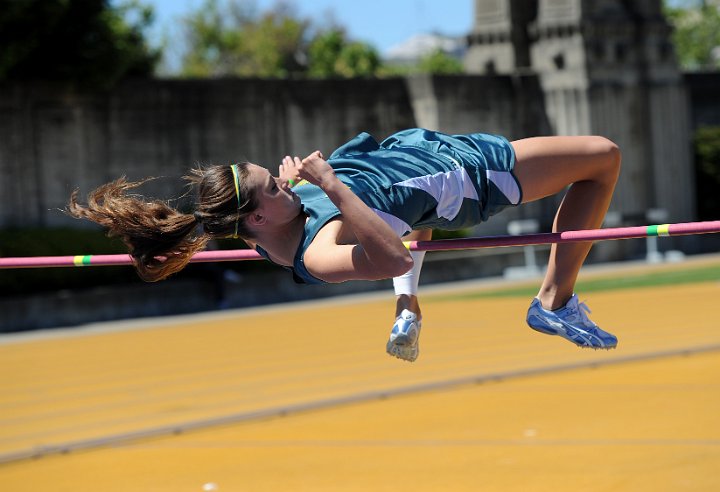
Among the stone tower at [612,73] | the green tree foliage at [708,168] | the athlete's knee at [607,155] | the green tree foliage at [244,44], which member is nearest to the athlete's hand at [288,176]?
the athlete's knee at [607,155]

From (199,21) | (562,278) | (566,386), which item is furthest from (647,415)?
(199,21)

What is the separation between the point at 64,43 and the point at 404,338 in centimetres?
1149

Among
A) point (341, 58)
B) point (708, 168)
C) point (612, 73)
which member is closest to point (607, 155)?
point (612, 73)

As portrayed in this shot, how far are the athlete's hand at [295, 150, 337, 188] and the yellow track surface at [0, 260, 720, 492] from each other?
208 centimetres

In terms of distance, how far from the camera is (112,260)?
214 inches

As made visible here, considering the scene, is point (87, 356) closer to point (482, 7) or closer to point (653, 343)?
point (653, 343)

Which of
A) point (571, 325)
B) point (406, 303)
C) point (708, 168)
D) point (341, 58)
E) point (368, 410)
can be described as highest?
point (341, 58)

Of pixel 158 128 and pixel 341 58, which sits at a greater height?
pixel 341 58

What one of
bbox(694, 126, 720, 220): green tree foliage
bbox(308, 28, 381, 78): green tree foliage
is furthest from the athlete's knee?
bbox(308, 28, 381, 78): green tree foliage

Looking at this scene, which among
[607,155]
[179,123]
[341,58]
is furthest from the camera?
[341,58]

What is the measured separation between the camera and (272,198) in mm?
4301

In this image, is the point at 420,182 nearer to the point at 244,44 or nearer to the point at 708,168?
the point at 708,168

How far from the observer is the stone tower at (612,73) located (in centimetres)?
2045

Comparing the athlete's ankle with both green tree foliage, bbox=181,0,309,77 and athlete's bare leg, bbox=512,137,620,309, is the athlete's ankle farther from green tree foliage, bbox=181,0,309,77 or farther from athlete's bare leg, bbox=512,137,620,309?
green tree foliage, bbox=181,0,309,77
